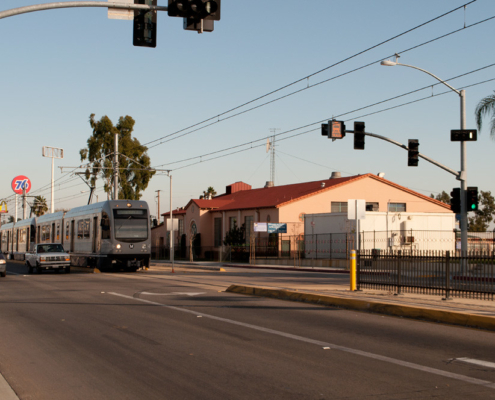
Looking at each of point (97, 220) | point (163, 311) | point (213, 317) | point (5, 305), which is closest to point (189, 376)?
point (213, 317)

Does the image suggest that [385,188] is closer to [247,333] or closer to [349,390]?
[247,333]

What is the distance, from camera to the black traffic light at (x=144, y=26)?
12.6 meters

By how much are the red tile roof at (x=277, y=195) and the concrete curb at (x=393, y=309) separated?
109 ft

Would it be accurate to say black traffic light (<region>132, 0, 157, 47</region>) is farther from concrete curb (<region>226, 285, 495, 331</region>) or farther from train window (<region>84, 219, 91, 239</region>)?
train window (<region>84, 219, 91, 239</region>)

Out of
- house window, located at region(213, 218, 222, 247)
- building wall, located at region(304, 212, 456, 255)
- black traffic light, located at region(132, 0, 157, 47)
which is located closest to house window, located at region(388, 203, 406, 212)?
building wall, located at region(304, 212, 456, 255)

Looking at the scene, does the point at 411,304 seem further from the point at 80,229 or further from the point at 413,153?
the point at 80,229

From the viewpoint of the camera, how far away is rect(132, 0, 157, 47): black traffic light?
12.6 m

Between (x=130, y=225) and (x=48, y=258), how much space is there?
4.50 meters

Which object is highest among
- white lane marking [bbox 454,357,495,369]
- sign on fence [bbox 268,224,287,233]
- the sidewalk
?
sign on fence [bbox 268,224,287,233]

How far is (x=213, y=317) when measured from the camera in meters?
12.6

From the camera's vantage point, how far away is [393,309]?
1312 centimetres

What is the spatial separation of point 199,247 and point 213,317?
47.8 metres

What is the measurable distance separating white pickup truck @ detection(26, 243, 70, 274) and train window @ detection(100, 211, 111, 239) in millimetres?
2287

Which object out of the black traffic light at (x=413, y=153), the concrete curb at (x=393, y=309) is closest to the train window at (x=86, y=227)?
the black traffic light at (x=413, y=153)
